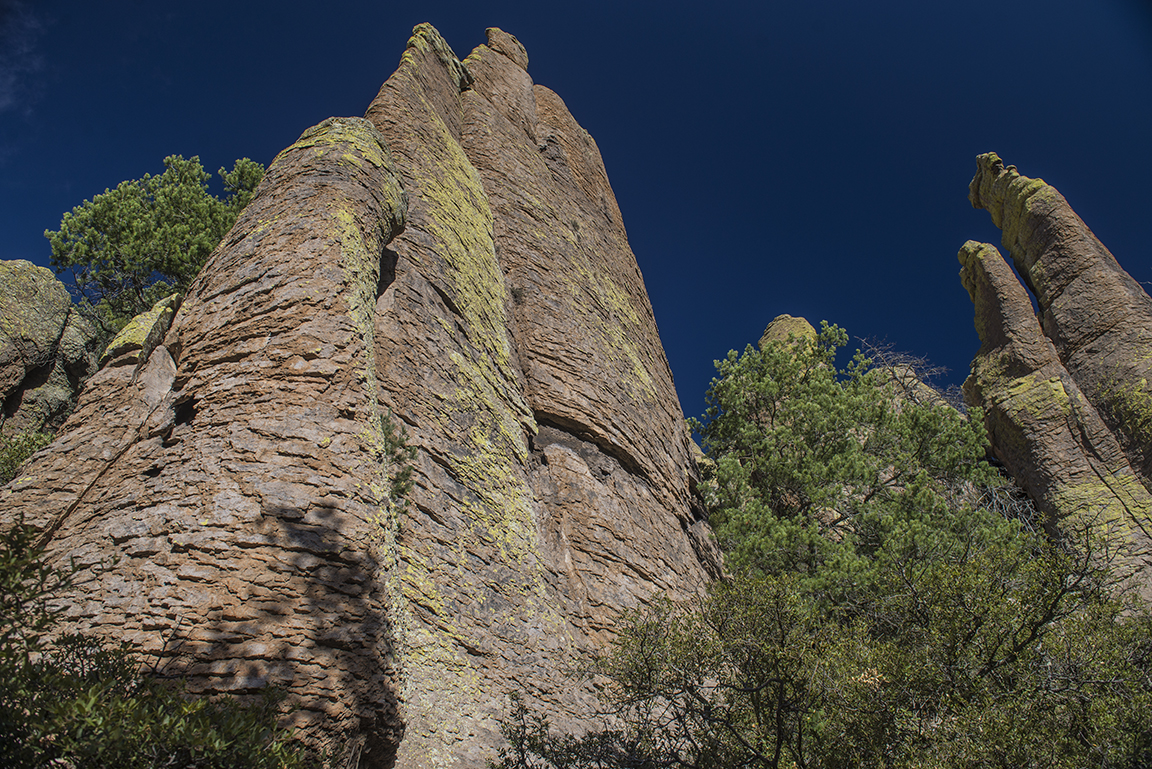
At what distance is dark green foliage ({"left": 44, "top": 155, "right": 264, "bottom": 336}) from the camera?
15.5 m

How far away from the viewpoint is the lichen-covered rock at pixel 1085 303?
20.4 metres

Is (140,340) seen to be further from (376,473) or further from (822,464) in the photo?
(822,464)

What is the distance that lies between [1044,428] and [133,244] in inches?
1126

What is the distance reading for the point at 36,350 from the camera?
11.2 meters

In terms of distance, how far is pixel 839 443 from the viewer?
52.8 feet

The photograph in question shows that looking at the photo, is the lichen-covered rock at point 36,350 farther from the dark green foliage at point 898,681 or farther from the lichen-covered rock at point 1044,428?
the lichen-covered rock at point 1044,428

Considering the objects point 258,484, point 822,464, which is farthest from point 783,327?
point 258,484

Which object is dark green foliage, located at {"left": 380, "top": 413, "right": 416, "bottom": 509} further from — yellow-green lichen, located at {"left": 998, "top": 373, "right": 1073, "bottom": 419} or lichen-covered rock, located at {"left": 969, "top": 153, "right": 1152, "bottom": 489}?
lichen-covered rock, located at {"left": 969, "top": 153, "right": 1152, "bottom": 489}

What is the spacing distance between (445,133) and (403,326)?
7396 millimetres

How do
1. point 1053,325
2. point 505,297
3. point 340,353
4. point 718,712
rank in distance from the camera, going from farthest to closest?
point 1053,325
point 505,297
point 718,712
point 340,353

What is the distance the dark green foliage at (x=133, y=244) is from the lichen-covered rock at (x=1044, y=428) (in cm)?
2621

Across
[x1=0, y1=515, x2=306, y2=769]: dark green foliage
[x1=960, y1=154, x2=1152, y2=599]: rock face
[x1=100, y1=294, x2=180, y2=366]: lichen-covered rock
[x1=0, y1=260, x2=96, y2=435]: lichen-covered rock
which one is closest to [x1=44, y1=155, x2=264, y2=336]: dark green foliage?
[x1=0, y1=260, x2=96, y2=435]: lichen-covered rock

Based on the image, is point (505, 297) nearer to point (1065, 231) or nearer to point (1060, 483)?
point (1060, 483)

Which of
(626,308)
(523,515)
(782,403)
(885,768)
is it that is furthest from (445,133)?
(885,768)
